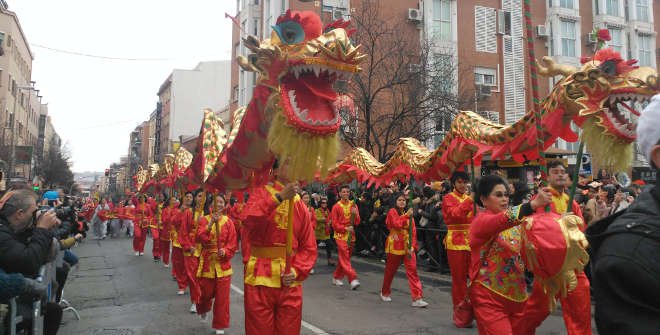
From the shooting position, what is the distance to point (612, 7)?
26.6m

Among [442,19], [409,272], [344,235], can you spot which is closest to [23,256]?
[409,272]

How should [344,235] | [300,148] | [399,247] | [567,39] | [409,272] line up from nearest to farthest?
[300,148] < [409,272] < [399,247] < [344,235] < [567,39]

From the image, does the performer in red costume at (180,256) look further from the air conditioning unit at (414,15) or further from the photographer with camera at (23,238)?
the air conditioning unit at (414,15)

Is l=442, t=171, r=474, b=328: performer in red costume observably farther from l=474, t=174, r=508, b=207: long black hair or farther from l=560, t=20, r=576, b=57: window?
l=560, t=20, r=576, b=57: window

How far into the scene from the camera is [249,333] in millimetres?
3494

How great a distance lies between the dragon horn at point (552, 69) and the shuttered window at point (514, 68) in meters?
20.8

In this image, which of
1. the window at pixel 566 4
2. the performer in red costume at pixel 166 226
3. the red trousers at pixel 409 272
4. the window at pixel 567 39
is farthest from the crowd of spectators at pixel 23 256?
the window at pixel 566 4

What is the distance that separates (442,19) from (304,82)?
2225cm

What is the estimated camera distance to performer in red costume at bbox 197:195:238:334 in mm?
5766

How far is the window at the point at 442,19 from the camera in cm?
2327

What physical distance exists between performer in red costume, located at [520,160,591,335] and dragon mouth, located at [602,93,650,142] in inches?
28.0

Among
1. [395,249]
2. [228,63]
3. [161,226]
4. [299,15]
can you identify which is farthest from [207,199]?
[228,63]

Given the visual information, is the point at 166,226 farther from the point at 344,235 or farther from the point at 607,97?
the point at 607,97

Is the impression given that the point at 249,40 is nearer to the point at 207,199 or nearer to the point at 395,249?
the point at 207,199
